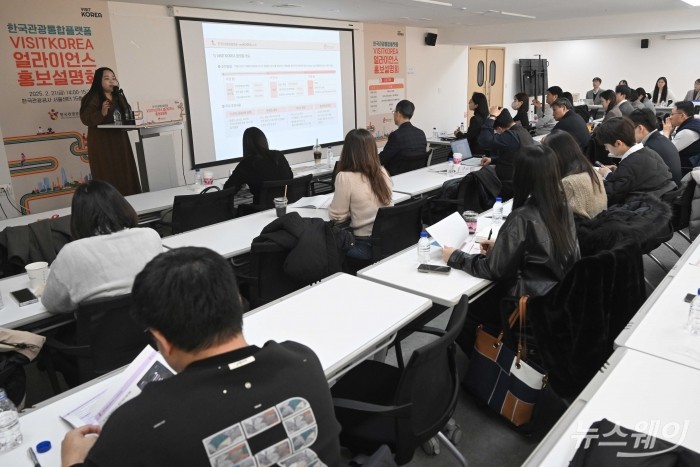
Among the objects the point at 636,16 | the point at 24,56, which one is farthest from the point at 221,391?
the point at 636,16

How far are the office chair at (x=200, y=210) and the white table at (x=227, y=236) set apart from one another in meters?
0.20

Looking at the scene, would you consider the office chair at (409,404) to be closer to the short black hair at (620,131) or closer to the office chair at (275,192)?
the office chair at (275,192)

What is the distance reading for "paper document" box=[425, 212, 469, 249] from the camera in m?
2.73

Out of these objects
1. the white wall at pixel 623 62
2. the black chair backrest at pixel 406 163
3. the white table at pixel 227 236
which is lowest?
the white table at pixel 227 236

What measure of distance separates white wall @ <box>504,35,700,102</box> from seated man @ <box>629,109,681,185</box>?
8.79 metres

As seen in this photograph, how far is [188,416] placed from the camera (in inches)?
38.9

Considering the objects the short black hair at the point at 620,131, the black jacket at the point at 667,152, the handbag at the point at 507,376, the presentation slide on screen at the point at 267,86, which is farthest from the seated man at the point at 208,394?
the presentation slide on screen at the point at 267,86

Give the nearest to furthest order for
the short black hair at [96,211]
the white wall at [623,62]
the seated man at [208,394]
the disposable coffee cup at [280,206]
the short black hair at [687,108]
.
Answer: the seated man at [208,394], the short black hair at [96,211], the disposable coffee cup at [280,206], the short black hair at [687,108], the white wall at [623,62]

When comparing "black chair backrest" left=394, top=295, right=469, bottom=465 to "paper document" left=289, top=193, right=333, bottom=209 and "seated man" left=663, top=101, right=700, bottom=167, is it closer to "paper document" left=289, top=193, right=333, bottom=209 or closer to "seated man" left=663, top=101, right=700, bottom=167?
"paper document" left=289, top=193, right=333, bottom=209

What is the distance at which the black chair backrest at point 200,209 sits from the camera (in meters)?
3.63

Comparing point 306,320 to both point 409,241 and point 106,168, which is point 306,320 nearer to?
point 409,241

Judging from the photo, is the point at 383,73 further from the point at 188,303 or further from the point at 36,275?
the point at 188,303

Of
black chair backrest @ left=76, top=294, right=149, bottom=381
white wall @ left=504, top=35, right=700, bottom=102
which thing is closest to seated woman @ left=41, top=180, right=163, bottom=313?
black chair backrest @ left=76, top=294, right=149, bottom=381

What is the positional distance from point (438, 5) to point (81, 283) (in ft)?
17.9
